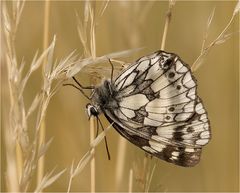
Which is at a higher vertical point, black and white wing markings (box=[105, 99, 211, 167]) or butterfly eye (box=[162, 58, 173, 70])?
butterfly eye (box=[162, 58, 173, 70])

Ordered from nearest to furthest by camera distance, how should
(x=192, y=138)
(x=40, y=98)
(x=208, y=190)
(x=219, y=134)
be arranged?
(x=40, y=98)
(x=192, y=138)
(x=208, y=190)
(x=219, y=134)

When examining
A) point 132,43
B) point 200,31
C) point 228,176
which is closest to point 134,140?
point 132,43

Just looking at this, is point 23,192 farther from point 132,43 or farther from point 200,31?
point 200,31

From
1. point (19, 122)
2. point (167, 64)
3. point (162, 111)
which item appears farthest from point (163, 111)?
point (19, 122)

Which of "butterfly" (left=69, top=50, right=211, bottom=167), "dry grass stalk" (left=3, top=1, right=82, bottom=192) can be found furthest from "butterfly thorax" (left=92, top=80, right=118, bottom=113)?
"dry grass stalk" (left=3, top=1, right=82, bottom=192)

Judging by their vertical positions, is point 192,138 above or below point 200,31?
below

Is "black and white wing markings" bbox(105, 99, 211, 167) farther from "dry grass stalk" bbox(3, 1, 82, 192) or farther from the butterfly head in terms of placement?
"dry grass stalk" bbox(3, 1, 82, 192)

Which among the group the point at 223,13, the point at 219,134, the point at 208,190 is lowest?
the point at 208,190

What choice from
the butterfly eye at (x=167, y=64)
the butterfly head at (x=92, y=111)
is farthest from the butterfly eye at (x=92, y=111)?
the butterfly eye at (x=167, y=64)
